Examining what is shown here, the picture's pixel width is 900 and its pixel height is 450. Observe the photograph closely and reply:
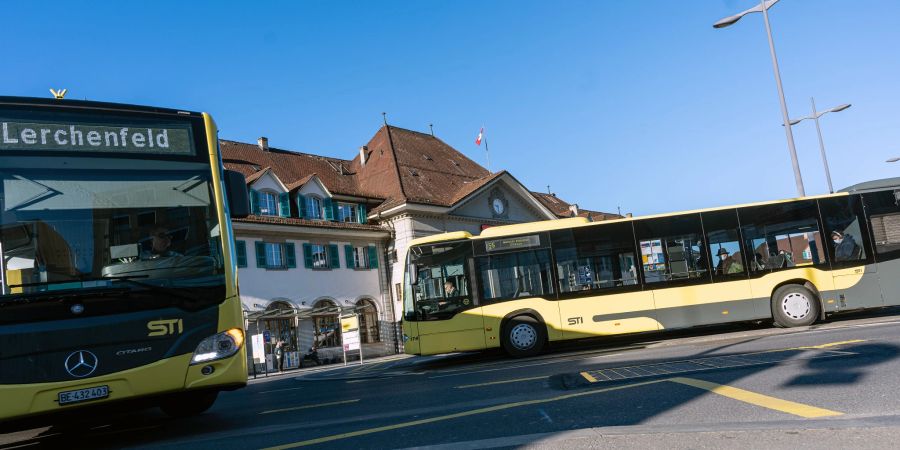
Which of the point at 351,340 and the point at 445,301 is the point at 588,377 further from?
the point at 351,340

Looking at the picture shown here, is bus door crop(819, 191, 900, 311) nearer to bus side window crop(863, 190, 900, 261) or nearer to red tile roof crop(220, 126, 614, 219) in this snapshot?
bus side window crop(863, 190, 900, 261)

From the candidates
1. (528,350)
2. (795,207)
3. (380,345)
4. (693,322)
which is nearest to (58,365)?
(528,350)

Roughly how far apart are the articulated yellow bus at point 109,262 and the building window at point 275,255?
2643cm

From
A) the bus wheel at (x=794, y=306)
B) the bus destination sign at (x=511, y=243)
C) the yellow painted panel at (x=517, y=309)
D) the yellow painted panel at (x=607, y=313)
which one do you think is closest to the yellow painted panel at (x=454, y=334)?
the yellow painted panel at (x=517, y=309)

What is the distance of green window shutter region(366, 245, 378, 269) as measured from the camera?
38.8 m

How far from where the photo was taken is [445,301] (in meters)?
16.2

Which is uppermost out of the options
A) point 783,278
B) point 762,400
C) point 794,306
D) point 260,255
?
point 260,255

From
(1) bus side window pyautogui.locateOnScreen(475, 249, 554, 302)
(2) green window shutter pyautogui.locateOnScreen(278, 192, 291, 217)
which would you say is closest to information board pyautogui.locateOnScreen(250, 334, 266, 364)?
(2) green window shutter pyautogui.locateOnScreen(278, 192, 291, 217)

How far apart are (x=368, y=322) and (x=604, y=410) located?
32692 millimetres

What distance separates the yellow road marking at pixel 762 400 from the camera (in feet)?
18.0

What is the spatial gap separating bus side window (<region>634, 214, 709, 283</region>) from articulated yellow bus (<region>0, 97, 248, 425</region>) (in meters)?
10.9

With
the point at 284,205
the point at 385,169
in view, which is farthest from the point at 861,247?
the point at 385,169

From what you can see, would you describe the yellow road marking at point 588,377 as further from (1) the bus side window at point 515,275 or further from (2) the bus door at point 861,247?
(2) the bus door at point 861,247

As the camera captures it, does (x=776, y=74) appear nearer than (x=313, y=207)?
Yes
